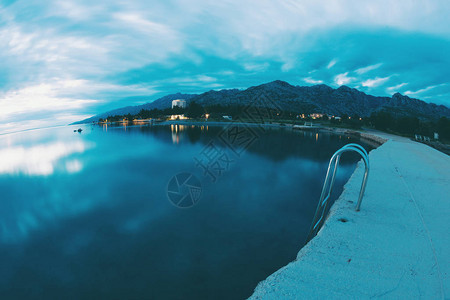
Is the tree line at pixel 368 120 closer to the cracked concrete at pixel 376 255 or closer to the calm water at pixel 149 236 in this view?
the calm water at pixel 149 236

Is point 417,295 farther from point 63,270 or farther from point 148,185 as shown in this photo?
point 148,185

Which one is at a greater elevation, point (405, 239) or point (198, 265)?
point (405, 239)

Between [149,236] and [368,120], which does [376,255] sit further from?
[368,120]


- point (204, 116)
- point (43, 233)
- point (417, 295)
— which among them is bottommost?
point (43, 233)

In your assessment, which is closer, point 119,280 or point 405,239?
point 405,239

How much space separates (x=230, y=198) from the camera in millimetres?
13461

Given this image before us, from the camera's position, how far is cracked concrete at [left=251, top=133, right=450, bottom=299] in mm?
3865

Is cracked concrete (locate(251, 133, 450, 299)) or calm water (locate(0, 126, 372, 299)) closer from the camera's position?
cracked concrete (locate(251, 133, 450, 299))

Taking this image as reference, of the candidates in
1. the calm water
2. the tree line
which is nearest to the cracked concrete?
the calm water

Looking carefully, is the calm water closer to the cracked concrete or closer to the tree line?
the cracked concrete

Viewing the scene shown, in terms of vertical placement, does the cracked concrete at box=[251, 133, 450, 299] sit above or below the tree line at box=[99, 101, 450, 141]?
below

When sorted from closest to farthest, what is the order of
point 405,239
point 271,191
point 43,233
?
1. point 405,239
2. point 43,233
3. point 271,191

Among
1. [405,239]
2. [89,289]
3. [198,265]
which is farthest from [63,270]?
[405,239]

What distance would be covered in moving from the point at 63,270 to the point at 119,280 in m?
2.47
